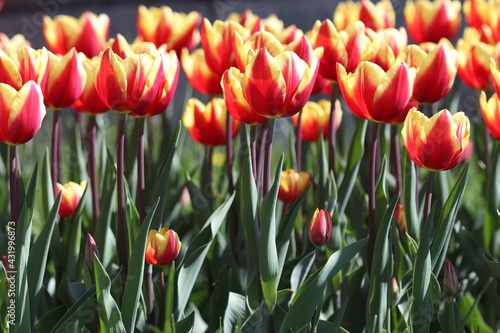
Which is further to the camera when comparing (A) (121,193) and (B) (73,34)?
(B) (73,34)

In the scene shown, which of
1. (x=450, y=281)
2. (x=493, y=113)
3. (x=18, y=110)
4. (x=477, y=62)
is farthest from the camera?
(x=477, y=62)

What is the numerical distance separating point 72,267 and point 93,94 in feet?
1.03

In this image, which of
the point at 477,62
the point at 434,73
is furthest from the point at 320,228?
the point at 477,62

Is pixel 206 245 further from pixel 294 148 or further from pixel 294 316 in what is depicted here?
pixel 294 148

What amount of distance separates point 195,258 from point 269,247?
18 centimetres

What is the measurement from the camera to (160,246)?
3.69 feet

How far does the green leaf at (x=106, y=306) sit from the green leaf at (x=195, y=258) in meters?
0.16

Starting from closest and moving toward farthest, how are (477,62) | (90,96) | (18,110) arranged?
(18,110) → (90,96) → (477,62)

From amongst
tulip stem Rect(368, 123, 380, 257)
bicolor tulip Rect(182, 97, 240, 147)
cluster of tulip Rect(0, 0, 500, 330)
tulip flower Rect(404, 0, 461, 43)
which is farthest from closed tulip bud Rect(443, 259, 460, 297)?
tulip flower Rect(404, 0, 461, 43)

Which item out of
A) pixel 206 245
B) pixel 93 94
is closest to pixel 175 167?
pixel 93 94

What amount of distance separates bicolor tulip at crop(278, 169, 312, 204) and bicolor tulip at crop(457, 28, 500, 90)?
40cm

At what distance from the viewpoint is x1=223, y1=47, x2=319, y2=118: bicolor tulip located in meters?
1.07

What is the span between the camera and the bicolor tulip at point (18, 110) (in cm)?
104

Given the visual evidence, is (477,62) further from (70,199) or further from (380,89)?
(70,199)
